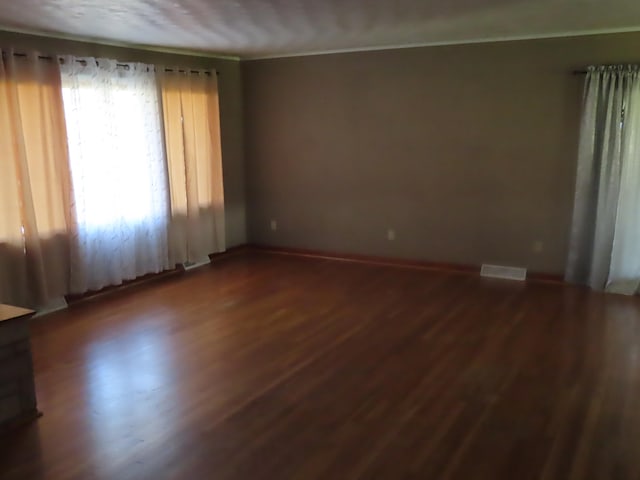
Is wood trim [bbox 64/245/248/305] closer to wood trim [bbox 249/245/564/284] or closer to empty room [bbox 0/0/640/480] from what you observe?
empty room [bbox 0/0/640/480]

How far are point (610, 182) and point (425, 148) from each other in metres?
1.81

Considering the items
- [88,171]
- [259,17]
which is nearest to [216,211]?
[88,171]

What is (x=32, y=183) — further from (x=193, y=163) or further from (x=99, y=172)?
(x=193, y=163)

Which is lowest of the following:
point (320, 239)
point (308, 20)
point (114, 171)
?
point (320, 239)

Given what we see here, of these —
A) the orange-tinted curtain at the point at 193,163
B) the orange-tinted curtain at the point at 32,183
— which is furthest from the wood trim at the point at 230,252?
the orange-tinted curtain at the point at 32,183

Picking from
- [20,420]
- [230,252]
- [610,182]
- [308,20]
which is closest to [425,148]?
[610,182]

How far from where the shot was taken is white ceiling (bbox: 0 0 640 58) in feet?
11.6

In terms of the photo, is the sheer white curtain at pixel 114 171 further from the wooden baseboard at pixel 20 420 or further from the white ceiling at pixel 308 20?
the wooden baseboard at pixel 20 420

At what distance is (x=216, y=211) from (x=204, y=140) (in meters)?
0.82

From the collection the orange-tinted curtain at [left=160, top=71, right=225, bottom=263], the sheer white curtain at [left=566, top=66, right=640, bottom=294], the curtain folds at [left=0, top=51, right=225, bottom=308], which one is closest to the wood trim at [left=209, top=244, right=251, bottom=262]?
the orange-tinted curtain at [left=160, top=71, right=225, bottom=263]

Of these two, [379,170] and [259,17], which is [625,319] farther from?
[259,17]

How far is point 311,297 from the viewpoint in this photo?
519 cm

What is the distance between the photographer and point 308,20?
410cm

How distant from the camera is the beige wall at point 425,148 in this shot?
543 centimetres
